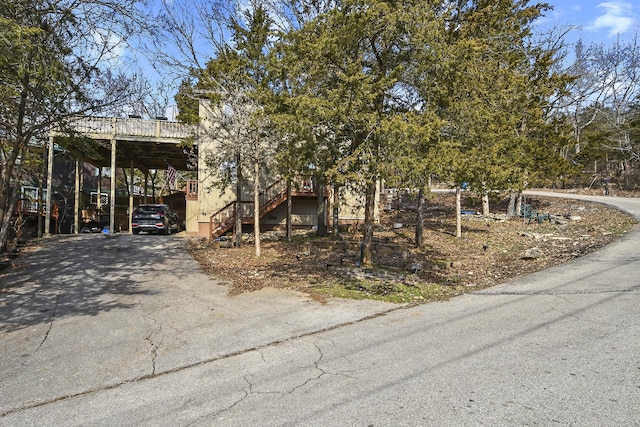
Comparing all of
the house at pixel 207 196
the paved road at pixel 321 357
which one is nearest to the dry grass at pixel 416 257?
the paved road at pixel 321 357

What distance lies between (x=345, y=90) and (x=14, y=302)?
7372 mm

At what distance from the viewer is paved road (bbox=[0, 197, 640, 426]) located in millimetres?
3502

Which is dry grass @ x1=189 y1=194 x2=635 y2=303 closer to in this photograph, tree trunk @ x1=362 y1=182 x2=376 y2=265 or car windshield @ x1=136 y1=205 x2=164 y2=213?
tree trunk @ x1=362 y1=182 x2=376 y2=265

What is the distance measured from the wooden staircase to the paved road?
9.75 meters

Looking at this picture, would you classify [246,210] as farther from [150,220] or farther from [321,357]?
[321,357]

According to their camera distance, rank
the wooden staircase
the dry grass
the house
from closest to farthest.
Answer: the dry grass < the wooden staircase < the house

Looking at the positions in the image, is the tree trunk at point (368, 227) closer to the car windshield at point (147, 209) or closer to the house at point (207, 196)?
the house at point (207, 196)

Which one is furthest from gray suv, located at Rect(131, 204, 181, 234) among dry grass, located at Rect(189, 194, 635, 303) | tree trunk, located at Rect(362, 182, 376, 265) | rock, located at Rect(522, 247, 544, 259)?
rock, located at Rect(522, 247, 544, 259)

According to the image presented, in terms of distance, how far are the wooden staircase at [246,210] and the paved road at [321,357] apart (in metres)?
9.75

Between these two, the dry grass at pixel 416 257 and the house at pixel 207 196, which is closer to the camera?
the dry grass at pixel 416 257

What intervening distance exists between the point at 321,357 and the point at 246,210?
50.7 feet

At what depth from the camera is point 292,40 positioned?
894 cm

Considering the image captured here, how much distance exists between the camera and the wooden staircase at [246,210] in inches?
731

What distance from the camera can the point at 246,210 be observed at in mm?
19797
